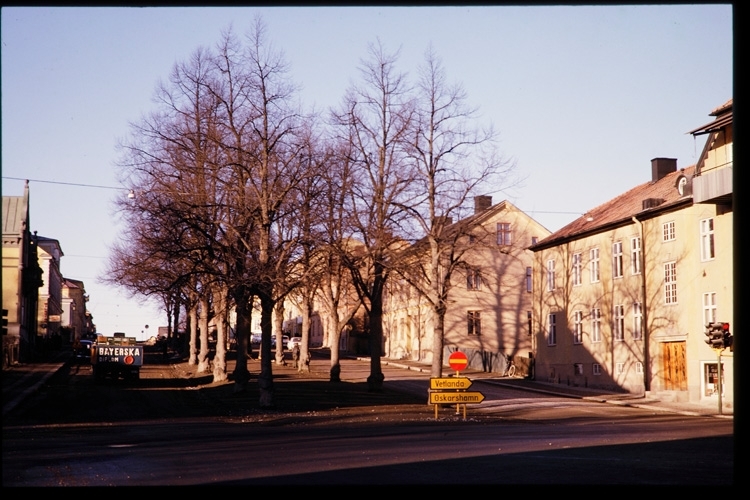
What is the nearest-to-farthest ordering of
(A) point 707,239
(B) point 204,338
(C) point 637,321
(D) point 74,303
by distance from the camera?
(A) point 707,239 < (C) point 637,321 < (B) point 204,338 < (D) point 74,303

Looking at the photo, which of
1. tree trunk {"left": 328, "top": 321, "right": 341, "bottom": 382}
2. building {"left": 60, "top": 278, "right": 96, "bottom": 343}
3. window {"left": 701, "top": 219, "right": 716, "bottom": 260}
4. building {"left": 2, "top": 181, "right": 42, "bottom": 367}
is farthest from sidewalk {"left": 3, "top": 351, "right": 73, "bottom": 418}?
building {"left": 60, "top": 278, "right": 96, "bottom": 343}

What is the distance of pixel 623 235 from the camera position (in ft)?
154

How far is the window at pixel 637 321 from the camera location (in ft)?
148

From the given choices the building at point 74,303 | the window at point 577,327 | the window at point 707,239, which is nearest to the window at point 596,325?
the window at point 577,327

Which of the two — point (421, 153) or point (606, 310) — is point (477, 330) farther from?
point (421, 153)

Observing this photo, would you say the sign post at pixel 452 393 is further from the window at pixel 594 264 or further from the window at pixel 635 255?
the window at pixel 594 264

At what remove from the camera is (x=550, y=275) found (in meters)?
56.5

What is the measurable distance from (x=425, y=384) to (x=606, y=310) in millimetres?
10106

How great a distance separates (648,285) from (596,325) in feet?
20.2

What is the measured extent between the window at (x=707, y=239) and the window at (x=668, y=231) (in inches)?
106

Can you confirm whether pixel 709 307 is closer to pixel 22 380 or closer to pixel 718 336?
pixel 718 336

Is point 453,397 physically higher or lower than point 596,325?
lower

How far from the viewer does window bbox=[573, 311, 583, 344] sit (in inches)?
2049

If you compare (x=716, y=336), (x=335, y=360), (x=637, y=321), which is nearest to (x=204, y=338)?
(x=335, y=360)
